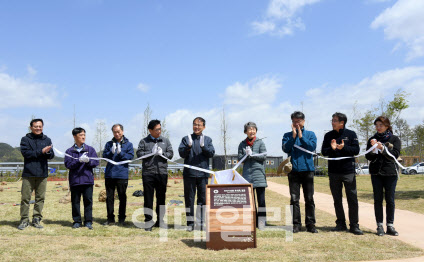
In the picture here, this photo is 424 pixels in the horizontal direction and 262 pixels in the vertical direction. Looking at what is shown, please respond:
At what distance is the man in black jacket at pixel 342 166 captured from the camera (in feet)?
21.0

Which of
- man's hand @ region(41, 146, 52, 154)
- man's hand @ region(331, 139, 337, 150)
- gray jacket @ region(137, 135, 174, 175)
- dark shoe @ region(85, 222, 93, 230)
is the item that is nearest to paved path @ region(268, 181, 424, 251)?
man's hand @ region(331, 139, 337, 150)

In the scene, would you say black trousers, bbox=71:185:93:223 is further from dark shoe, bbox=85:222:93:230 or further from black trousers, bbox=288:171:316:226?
black trousers, bbox=288:171:316:226

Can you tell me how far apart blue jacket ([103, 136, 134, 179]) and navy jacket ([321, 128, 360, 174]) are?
3925 mm

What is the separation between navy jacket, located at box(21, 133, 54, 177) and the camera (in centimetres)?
680

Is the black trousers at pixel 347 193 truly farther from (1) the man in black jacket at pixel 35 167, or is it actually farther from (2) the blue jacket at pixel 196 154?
(1) the man in black jacket at pixel 35 167

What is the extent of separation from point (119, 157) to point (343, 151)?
439 centimetres

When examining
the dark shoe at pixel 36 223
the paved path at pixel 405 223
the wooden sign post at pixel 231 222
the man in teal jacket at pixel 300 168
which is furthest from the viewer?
the dark shoe at pixel 36 223

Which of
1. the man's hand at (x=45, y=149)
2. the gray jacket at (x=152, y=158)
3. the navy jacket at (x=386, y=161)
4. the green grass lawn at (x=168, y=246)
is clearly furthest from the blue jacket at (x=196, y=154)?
the navy jacket at (x=386, y=161)

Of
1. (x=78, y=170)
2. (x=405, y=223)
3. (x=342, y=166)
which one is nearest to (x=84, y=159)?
(x=78, y=170)

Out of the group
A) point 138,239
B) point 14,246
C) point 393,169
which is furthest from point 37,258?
point 393,169

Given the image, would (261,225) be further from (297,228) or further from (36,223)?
(36,223)

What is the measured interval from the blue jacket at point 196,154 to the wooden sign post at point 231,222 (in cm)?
121

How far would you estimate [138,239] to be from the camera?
591cm

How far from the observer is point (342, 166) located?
644 cm
